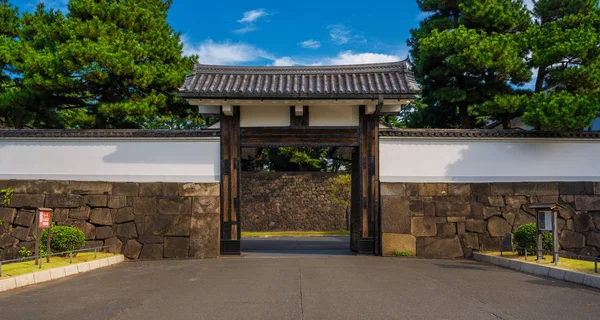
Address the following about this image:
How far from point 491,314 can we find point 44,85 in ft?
41.2

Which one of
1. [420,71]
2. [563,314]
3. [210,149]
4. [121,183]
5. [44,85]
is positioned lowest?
[563,314]

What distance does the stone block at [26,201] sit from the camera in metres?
11.3

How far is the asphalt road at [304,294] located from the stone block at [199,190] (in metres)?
2.36

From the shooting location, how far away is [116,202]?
37.5 ft

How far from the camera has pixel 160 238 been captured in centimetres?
1135

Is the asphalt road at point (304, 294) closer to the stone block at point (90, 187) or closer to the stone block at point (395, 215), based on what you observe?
the stone block at point (395, 215)

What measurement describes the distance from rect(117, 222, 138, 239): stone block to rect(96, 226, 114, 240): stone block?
204mm

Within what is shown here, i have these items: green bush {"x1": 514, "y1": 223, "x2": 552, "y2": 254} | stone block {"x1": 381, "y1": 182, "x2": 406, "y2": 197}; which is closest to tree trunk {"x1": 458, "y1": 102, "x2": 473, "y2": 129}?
stone block {"x1": 381, "y1": 182, "x2": 406, "y2": 197}

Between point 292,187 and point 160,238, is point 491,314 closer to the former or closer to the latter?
point 160,238

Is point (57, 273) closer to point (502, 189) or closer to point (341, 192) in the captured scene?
point (502, 189)

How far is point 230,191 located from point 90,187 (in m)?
3.45

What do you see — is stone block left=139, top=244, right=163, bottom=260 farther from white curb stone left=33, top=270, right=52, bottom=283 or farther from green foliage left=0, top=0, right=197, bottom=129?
green foliage left=0, top=0, right=197, bottom=129

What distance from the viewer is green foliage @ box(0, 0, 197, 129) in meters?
12.7

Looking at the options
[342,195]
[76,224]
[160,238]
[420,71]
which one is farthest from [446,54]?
[342,195]
